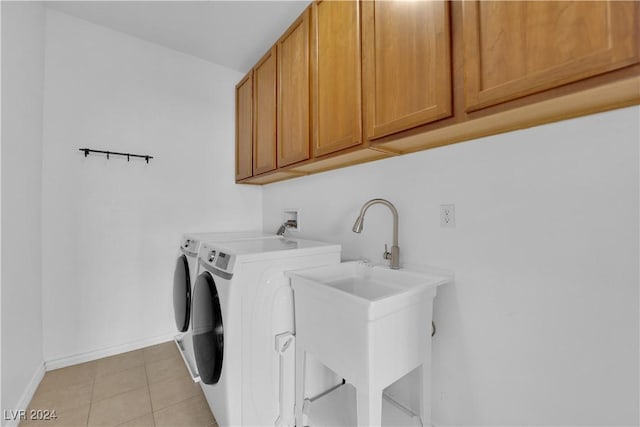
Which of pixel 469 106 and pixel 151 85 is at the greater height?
pixel 151 85

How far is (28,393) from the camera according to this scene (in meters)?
1.55

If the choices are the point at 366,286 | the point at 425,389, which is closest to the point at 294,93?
the point at 366,286

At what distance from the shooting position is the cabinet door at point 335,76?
4.24 feet

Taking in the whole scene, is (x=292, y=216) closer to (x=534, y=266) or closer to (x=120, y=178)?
(x=120, y=178)

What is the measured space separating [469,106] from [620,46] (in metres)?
0.34

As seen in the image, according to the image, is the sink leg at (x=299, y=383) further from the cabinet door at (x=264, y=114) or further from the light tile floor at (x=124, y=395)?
the cabinet door at (x=264, y=114)

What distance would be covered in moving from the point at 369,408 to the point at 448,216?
0.86m

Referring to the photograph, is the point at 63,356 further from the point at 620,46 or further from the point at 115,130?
the point at 620,46

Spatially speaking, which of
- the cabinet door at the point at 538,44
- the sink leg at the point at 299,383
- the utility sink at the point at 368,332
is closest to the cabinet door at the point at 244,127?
the utility sink at the point at 368,332

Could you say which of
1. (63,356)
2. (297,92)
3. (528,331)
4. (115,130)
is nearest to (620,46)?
(528,331)

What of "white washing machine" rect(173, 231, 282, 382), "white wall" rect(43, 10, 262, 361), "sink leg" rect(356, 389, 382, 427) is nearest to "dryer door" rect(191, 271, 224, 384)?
"white washing machine" rect(173, 231, 282, 382)

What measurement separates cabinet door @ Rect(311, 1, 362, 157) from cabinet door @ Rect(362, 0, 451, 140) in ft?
0.20

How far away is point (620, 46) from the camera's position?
62cm

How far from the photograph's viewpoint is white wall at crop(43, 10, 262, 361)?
6.19ft
